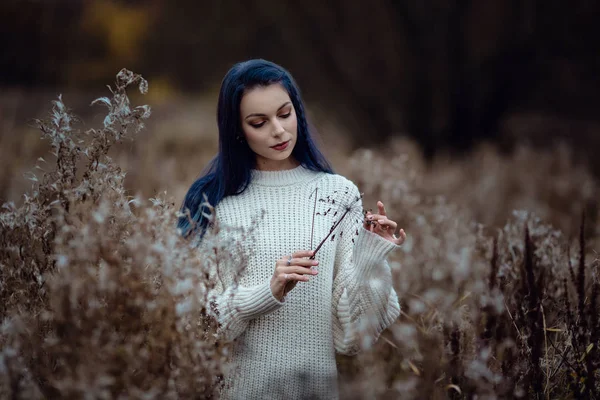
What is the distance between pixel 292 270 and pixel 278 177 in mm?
514

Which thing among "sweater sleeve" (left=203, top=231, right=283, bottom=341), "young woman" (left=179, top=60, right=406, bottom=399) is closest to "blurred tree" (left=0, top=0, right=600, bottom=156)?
"young woman" (left=179, top=60, right=406, bottom=399)

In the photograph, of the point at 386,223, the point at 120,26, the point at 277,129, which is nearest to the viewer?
the point at 386,223

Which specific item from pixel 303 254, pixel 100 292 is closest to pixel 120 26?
pixel 303 254

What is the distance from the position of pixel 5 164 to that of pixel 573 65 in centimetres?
855

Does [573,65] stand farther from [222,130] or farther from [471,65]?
[222,130]

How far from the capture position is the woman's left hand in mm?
1900

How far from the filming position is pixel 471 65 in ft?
30.6

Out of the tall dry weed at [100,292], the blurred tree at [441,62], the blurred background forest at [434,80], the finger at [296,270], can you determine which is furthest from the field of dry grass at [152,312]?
the blurred tree at [441,62]

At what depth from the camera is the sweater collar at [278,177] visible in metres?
2.20

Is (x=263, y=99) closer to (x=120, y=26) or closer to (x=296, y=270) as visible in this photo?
(x=296, y=270)

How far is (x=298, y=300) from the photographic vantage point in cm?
205

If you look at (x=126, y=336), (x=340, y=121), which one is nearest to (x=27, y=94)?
(x=340, y=121)

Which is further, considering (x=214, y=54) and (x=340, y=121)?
(x=214, y=54)

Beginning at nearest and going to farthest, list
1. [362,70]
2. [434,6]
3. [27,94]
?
[434,6] < [362,70] < [27,94]
